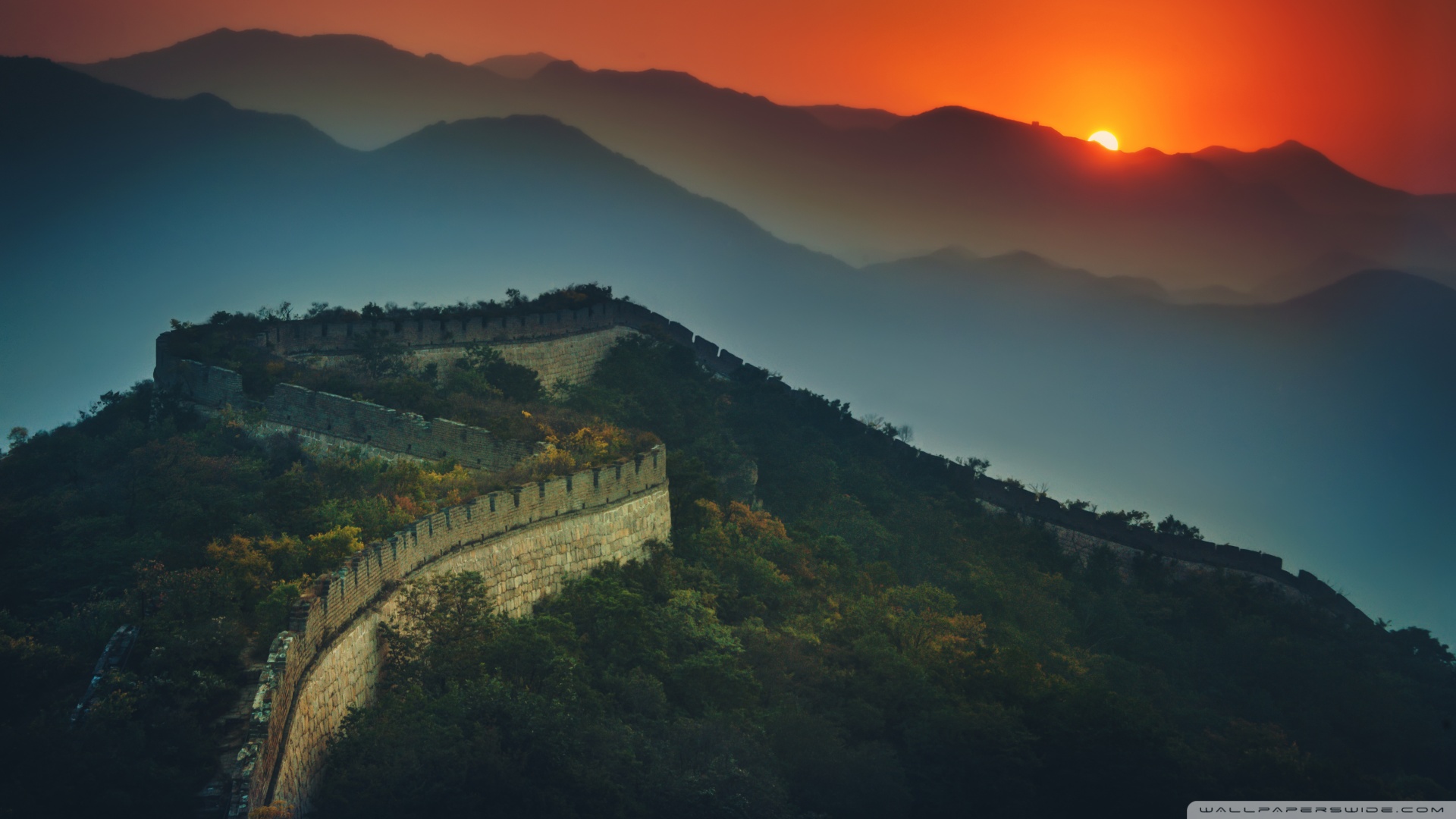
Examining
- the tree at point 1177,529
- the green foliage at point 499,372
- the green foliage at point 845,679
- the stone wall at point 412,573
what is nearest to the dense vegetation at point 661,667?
the green foliage at point 845,679

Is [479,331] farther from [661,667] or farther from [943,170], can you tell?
[943,170]

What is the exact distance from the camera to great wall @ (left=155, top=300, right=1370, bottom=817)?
11852 millimetres

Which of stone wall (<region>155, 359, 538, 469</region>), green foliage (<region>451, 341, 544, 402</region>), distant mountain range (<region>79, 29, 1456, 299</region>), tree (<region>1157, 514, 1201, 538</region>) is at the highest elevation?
distant mountain range (<region>79, 29, 1456, 299</region>)

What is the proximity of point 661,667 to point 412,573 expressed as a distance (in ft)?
12.5

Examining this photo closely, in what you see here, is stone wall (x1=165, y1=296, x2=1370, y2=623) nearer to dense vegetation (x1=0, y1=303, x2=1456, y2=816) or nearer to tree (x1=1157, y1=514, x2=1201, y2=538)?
tree (x1=1157, y1=514, x2=1201, y2=538)

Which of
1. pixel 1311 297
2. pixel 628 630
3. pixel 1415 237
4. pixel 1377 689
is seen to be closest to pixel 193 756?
pixel 628 630

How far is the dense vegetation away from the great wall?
19.1 inches

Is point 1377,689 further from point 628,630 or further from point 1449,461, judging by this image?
point 1449,461

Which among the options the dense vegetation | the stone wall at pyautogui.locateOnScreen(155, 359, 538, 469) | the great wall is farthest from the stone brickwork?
the stone wall at pyautogui.locateOnScreen(155, 359, 538, 469)

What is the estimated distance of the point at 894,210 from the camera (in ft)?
240

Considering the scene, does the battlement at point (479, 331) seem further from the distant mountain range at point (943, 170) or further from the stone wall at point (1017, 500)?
the distant mountain range at point (943, 170)

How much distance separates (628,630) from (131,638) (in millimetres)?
6746

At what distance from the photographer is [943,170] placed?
71.6 metres

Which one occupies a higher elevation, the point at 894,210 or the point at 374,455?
the point at 894,210
